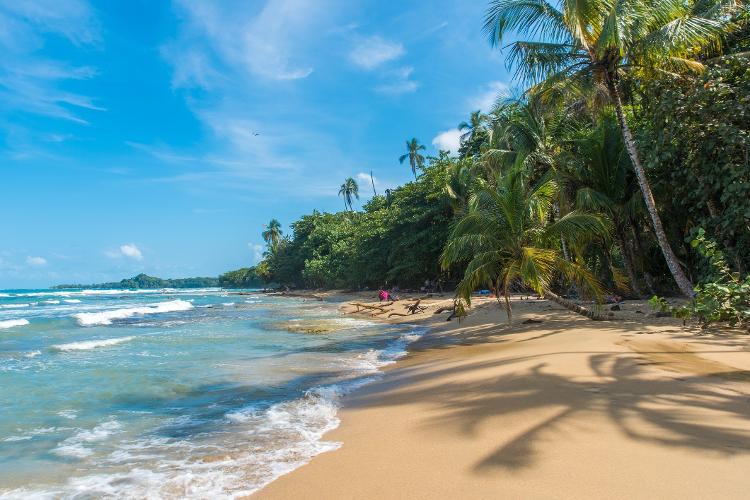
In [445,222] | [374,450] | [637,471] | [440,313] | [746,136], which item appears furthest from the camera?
[445,222]

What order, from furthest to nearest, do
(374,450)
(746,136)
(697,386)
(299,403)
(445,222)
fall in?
1. (445,222)
2. (746,136)
3. (299,403)
4. (697,386)
5. (374,450)

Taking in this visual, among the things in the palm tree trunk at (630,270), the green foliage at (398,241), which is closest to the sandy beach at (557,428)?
the palm tree trunk at (630,270)

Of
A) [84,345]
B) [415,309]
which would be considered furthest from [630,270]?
[84,345]

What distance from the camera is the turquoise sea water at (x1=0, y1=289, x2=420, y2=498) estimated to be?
3.70 metres

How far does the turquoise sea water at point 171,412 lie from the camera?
12.1 ft

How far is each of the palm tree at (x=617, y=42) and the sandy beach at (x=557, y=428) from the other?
6020mm

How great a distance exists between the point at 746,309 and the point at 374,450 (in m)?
7.40

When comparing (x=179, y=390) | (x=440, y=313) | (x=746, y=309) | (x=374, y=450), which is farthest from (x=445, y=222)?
(x=374, y=450)

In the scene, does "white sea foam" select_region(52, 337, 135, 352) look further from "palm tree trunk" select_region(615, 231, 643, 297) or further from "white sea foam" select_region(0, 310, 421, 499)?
"palm tree trunk" select_region(615, 231, 643, 297)

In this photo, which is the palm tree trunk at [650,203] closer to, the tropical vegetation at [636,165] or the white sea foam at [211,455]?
the tropical vegetation at [636,165]

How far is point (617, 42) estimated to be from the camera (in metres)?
9.13

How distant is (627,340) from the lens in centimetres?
706

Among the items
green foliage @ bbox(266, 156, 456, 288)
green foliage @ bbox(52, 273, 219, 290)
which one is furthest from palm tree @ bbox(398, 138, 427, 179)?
green foliage @ bbox(52, 273, 219, 290)

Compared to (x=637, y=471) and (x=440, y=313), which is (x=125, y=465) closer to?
(x=637, y=471)
